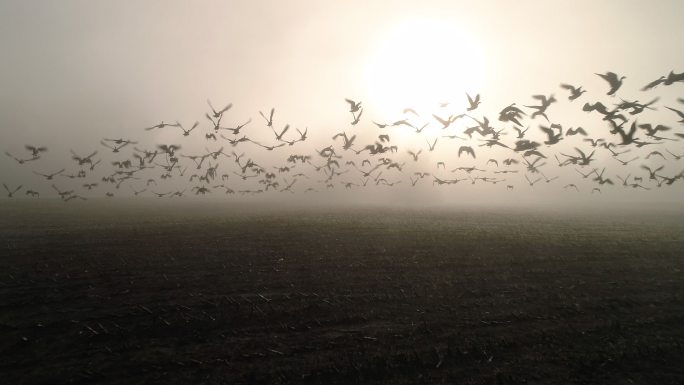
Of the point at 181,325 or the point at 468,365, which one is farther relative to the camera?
the point at 181,325

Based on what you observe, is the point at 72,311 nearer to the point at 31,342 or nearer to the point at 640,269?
the point at 31,342

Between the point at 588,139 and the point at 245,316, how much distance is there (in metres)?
27.4

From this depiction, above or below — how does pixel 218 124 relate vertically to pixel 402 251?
above

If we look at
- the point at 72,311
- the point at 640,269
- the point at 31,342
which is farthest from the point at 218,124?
the point at 640,269

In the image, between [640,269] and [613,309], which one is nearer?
[613,309]

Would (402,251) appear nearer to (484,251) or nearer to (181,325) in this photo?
(484,251)

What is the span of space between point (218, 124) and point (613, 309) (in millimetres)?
24918

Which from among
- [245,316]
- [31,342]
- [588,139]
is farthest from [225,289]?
[588,139]

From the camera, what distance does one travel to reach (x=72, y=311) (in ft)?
57.3

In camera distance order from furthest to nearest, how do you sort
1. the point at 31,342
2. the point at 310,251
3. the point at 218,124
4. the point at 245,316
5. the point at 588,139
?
the point at 310,251
the point at 588,139
the point at 218,124
the point at 245,316
the point at 31,342

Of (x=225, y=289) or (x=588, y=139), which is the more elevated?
(x=588, y=139)

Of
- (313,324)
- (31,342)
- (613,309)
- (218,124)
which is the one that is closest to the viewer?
(31,342)

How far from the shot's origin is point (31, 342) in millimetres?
13695

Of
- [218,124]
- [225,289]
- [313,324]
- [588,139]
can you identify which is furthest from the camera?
[588,139]
